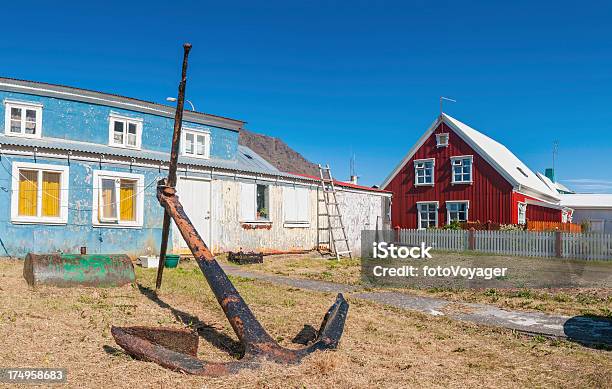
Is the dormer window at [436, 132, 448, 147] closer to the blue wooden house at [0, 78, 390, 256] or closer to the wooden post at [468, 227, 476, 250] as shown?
the wooden post at [468, 227, 476, 250]

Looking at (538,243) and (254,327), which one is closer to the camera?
(254,327)

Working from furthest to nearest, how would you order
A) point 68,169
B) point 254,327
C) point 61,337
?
point 68,169, point 61,337, point 254,327

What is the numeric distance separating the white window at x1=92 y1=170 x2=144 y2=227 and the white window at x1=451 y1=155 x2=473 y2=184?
20.9 meters

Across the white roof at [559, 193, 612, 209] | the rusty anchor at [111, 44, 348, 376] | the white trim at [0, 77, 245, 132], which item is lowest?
the rusty anchor at [111, 44, 348, 376]

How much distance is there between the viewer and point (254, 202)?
1902cm

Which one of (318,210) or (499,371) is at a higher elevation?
(318,210)

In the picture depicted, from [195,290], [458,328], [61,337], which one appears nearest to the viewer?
[61,337]

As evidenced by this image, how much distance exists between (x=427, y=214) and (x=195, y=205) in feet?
62.0

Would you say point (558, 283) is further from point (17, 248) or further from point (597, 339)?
point (17, 248)

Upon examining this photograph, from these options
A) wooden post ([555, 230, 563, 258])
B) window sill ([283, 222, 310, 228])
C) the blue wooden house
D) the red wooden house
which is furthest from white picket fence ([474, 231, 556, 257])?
window sill ([283, 222, 310, 228])

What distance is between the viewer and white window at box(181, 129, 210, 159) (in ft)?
66.0

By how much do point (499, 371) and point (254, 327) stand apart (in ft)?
8.80

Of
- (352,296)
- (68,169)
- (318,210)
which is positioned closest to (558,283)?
(352,296)

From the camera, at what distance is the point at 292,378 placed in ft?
14.8
